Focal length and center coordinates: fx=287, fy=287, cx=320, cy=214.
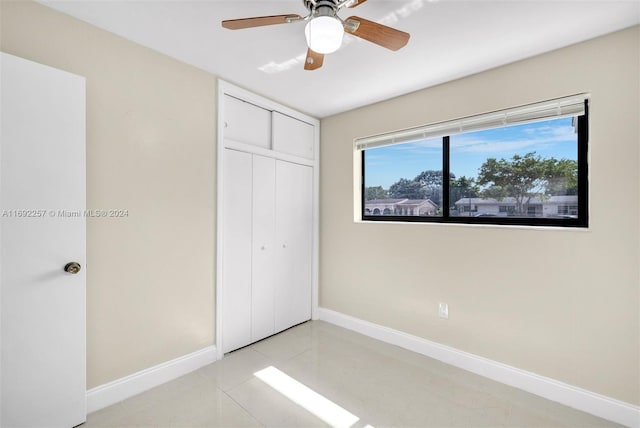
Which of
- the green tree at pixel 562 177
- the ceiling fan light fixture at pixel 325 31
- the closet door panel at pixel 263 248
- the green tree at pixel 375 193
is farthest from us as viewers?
the green tree at pixel 375 193

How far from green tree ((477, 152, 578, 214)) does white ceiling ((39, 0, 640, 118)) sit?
2.54 ft

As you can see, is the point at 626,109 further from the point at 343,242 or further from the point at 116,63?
the point at 116,63

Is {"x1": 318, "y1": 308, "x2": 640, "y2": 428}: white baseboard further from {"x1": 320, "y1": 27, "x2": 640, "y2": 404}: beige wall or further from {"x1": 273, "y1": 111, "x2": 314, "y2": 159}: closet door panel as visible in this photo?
{"x1": 273, "y1": 111, "x2": 314, "y2": 159}: closet door panel

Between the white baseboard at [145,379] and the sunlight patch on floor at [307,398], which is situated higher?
the white baseboard at [145,379]

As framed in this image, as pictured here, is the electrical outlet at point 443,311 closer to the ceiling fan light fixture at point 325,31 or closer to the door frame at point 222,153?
the door frame at point 222,153

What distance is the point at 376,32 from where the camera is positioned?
1438mm

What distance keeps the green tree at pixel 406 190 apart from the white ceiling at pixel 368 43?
2.99 ft

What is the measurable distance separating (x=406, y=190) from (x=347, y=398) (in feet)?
6.37

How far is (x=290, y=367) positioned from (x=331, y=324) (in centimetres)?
101

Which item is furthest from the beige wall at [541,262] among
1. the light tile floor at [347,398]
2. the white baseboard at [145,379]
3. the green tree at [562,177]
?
the white baseboard at [145,379]

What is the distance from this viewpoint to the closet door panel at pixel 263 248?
9.23 feet

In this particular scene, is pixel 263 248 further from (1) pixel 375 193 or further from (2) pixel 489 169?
(2) pixel 489 169

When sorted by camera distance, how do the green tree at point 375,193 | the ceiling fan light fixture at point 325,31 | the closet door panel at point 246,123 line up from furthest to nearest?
the green tree at point 375,193
the closet door panel at point 246,123
the ceiling fan light fixture at point 325,31

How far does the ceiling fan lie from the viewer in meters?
1.28
